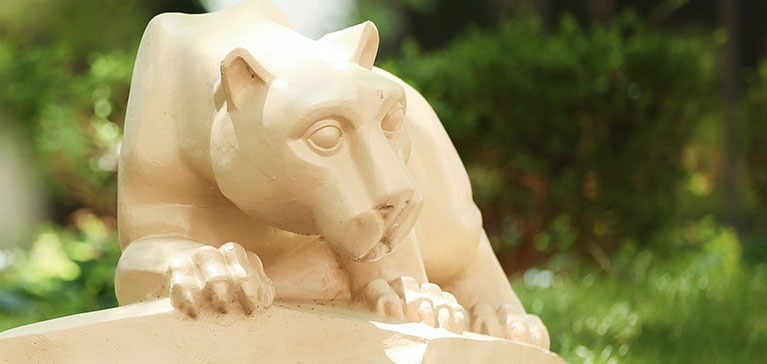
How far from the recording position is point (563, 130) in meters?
5.68

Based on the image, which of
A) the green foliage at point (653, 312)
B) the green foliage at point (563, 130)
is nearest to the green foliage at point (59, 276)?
the green foliage at point (653, 312)

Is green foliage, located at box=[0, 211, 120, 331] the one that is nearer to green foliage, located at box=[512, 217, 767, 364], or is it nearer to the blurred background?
the blurred background

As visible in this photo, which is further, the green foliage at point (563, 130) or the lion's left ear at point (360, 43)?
the green foliage at point (563, 130)

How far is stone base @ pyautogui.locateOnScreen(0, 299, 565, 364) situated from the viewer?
1.52 metres

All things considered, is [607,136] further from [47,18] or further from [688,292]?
[47,18]

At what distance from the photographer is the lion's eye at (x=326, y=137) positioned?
1574mm

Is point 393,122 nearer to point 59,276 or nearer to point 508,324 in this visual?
point 508,324

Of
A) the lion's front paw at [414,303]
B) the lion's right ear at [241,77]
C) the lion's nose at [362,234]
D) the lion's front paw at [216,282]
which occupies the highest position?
the lion's right ear at [241,77]

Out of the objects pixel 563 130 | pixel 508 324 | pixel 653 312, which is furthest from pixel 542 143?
pixel 508 324

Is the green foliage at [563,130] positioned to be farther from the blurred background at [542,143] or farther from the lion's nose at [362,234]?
the lion's nose at [362,234]

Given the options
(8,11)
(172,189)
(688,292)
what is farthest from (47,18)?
(172,189)

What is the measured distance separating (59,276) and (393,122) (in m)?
4.20

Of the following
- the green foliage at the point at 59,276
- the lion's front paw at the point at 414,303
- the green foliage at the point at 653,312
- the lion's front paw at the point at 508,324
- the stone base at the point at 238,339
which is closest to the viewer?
the stone base at the point at 238,339

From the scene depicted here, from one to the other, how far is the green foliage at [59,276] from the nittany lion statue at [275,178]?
7.62 feet
